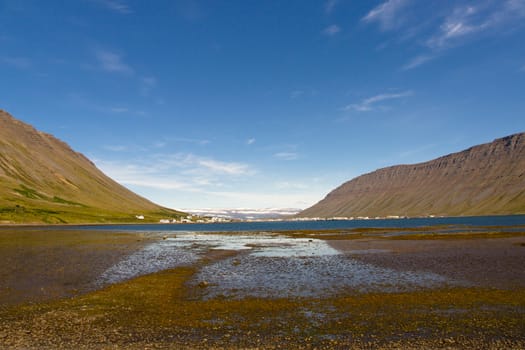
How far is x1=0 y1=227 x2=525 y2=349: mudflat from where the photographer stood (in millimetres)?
17828

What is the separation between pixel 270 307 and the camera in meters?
24.4

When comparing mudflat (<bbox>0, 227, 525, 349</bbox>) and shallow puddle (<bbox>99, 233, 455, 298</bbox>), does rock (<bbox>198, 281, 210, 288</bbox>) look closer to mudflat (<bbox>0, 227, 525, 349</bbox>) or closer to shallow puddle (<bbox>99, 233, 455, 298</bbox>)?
shallow puddle (<bbox>99, 233, 455, 298</bbox>)

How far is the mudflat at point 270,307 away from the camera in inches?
702

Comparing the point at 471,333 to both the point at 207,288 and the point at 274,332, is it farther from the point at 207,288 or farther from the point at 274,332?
the point at 207,288

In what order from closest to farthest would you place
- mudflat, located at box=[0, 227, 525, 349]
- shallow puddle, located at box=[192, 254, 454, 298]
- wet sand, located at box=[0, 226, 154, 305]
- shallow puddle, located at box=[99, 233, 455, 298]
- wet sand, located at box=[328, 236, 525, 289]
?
mudflat, located at box=[0, 227, 525, 349]
wet sand, located at box=[0, 226, 154, 305]
shallow puddle, located at box=[192, 254, 454, 298]
shallow puddle, located at box=[99, 233, 455, 298]
wet sand, located at box=[328, 236, 525, 289]

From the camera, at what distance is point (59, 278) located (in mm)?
36969

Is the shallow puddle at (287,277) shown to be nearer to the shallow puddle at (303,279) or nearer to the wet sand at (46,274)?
the shallow puddle at (303,279)

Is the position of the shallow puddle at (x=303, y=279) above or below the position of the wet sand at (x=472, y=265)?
below

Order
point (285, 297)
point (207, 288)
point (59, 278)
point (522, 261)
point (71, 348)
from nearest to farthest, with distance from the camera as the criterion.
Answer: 1. point (71, 348)
2. point (285, 297)
3. point (207, 288)
4. point (59, 278)
5. point (522, 261)

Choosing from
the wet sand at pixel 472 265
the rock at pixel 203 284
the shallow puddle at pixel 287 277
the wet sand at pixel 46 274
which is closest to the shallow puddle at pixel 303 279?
the shallow puddle at pixel 287 277

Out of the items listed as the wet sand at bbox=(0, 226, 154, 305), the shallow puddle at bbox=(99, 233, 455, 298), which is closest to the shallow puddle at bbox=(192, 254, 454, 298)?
the shallow puddle at bbox=(99, 233, 455, 298)

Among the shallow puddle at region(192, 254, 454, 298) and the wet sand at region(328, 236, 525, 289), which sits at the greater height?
the wet sand at region(328, 236, 525, 289)

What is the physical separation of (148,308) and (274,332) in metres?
10.6

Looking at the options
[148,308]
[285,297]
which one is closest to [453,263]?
[285,297]
